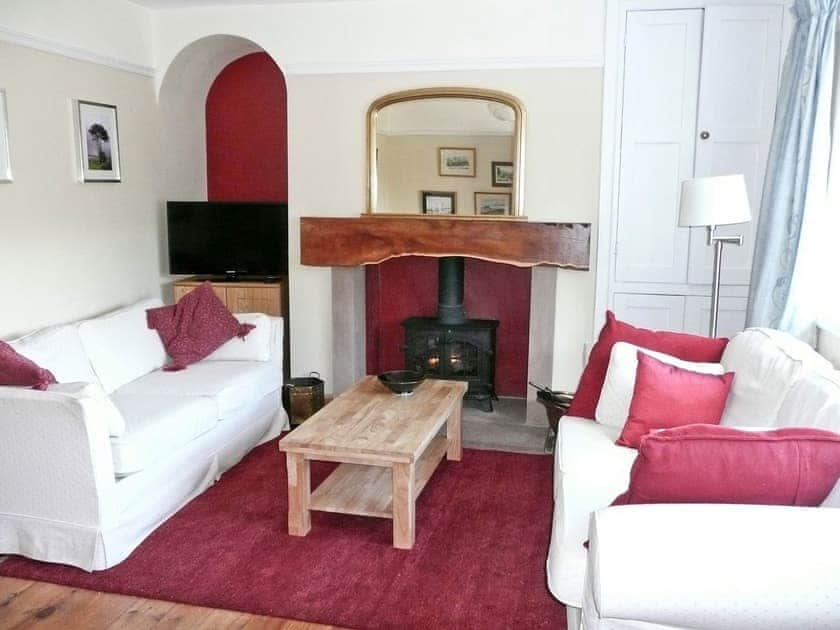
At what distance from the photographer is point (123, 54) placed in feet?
15.3

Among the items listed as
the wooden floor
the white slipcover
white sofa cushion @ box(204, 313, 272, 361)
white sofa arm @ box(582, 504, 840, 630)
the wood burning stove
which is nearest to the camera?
white sofa arm @ box(582, 504, 840, 630)

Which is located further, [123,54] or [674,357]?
[123,54]

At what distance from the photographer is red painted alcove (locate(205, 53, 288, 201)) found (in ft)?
17.5

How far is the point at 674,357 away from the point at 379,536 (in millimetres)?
1462

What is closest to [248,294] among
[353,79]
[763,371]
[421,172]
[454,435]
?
[421,172]

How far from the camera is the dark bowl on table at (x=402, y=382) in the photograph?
12.4 ft

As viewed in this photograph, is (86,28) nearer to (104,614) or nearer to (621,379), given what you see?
(104,614)

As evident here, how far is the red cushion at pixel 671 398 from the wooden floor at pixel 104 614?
133 centimetres

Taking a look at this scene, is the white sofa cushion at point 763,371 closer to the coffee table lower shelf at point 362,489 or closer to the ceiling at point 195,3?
the coffee table lower shelf at point 362,489

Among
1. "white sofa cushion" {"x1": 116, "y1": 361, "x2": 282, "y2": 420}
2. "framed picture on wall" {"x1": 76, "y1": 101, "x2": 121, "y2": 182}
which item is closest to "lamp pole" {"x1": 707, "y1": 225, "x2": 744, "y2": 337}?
"white sofa cushion" {"x1": 116, "y1": 361, "x2": 282, "y2": 420}

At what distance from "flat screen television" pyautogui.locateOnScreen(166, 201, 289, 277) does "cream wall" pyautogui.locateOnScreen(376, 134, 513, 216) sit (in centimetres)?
73

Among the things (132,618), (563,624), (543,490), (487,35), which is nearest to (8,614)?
(132,618)

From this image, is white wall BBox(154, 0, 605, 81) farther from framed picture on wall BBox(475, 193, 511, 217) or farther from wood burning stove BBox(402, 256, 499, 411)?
wood burning stove BBox(402, 256, 499, 411)

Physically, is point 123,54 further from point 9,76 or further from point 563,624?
point 563,624
